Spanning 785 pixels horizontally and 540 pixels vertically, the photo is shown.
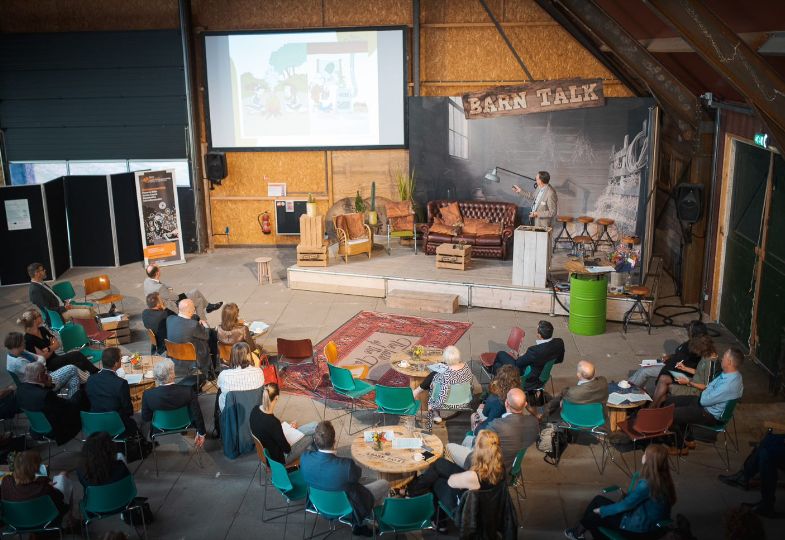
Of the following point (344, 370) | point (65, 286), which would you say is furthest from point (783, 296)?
point (65, 286)

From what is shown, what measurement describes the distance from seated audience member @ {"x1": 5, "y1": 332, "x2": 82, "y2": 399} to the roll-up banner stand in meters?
6.27

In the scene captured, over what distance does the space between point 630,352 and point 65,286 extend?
7569 millimetres

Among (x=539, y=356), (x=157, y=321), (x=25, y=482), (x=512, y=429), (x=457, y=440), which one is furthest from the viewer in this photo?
(x=157, y=321)

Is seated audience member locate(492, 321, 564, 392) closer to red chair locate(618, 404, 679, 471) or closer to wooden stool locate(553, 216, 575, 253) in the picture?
red chair locate(618, 404, 679, 471)

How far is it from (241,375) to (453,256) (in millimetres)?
5658

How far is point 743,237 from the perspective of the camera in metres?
10.1

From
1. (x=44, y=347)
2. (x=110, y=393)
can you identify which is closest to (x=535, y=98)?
(x=44, y=347)

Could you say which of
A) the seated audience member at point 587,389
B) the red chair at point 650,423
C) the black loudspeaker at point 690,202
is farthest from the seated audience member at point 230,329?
the black loudspeaker at point 690,202

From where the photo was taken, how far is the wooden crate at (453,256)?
12141 mm

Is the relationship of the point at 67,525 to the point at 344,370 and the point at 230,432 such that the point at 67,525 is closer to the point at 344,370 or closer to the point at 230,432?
the point at 230,432

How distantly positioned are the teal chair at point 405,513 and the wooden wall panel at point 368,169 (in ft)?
31.5

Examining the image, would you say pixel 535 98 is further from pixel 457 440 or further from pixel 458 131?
pixel 457 440

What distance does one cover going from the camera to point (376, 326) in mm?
10859

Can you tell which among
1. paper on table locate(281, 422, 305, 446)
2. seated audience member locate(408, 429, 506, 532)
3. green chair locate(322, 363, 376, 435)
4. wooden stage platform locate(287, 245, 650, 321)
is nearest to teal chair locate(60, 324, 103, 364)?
green chair locate(322, 363, 376, 435)
